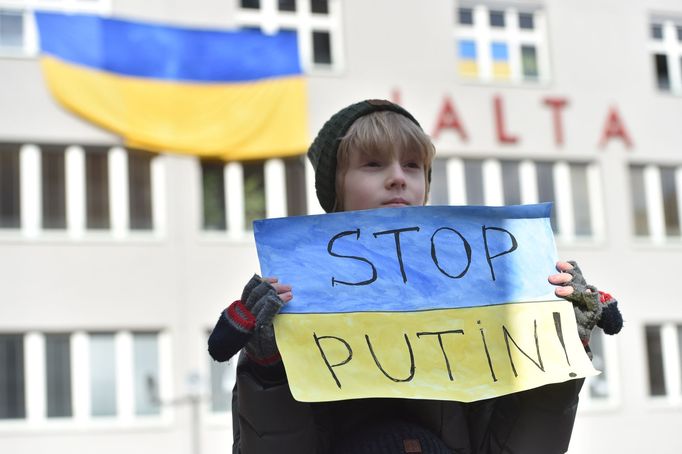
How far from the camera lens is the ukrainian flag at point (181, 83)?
20.0 meters

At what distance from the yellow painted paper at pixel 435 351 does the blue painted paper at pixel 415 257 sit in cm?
3

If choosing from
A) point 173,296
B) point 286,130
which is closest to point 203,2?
point 286,130

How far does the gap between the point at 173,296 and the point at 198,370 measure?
1264 millimetres

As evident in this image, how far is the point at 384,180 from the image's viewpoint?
102 inches

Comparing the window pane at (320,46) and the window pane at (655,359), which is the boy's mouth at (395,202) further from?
the window pane at (655,359)

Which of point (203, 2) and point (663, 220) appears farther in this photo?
point (663, 220)

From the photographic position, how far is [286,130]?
20.9 metres

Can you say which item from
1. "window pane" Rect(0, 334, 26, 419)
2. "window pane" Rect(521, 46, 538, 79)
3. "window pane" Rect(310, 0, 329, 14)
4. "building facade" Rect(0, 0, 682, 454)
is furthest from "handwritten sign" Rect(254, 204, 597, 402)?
"window pane" Rect(521, 46, 538, 79)

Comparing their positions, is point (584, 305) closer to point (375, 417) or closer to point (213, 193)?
point (375, 417)

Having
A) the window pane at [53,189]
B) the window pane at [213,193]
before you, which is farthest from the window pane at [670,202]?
the window pane at [53,189]

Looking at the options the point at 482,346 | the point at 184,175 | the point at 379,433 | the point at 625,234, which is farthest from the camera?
the point at 625,234

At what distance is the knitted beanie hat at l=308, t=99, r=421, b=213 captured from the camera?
2.67m

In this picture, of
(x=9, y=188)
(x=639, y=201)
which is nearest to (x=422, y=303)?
(x=9, y=188)

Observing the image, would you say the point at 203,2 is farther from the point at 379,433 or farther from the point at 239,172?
the point at 379,433
